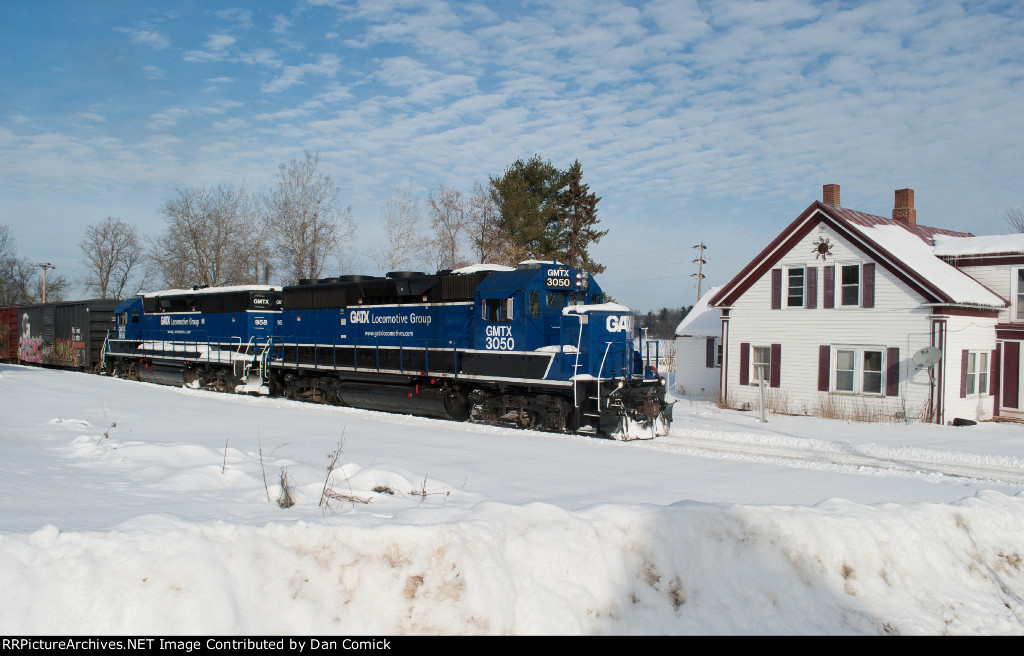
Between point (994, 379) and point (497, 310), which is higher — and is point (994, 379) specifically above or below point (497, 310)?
below

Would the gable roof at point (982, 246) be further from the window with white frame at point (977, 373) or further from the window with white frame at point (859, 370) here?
the window with white frame at point (859, 370)

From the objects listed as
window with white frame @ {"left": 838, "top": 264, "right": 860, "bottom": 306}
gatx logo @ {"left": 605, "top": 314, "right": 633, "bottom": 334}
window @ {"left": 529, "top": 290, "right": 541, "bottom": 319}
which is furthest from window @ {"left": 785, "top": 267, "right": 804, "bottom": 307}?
window @ {"left": 529, "top": 290, "right": 541, "bottom": 319}

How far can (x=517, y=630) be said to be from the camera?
4.57 metres

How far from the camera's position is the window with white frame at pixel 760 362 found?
23.5 meters

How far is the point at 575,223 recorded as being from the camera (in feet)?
150

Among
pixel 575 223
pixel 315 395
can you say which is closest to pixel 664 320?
pixel 575 223

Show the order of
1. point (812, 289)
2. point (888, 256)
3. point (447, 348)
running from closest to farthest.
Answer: point (447, 348)
point (888, 256)
point (812, 289)

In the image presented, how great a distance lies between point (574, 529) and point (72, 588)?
3343 mm

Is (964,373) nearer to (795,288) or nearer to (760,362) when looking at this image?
(795,288)

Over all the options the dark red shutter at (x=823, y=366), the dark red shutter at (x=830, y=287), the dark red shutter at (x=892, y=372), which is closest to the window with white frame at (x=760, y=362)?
the dark red shutter at (x=823, y=366)

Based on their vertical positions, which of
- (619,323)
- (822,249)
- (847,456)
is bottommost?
(847,456)

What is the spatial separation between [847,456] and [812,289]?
34.6ft
